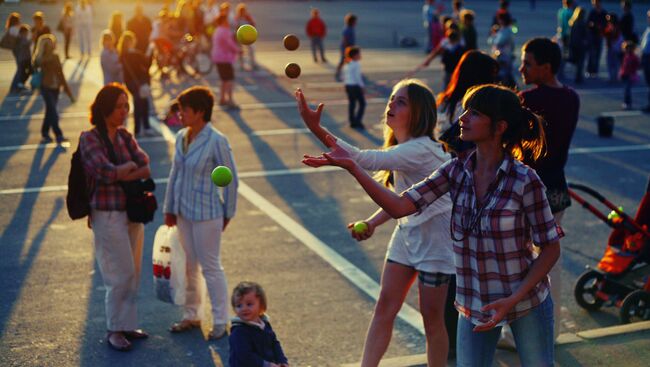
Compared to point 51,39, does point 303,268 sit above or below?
below

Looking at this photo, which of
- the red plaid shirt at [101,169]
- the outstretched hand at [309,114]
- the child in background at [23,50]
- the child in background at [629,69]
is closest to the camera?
the outstretched hand at [309,114]

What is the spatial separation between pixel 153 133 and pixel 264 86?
6.42 meters

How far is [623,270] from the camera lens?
7.90 meters

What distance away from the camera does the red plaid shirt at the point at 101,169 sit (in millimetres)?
6902

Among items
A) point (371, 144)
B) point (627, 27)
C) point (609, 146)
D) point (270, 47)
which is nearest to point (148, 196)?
point (371, 144)

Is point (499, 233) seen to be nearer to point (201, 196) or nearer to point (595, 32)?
point (201, 196)

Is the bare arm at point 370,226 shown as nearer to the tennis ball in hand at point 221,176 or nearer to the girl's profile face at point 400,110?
the girl's profile face at point 400,110

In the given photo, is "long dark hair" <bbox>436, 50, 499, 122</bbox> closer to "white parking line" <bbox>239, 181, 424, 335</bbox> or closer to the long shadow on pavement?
"white parking line" <bbox>239, 181, 424, 335</bbox>

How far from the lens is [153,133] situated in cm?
1641

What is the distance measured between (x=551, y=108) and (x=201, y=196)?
2710mm

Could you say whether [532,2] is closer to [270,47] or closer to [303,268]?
[270,47]

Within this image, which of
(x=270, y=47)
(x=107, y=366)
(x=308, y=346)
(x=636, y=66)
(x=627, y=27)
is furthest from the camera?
(x=270, y=47)

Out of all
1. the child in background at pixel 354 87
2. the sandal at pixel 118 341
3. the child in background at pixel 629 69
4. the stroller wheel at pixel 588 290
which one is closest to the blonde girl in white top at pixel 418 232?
the sandal at pixel 118 341

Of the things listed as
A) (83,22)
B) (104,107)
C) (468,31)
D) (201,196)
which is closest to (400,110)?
(201,196)
